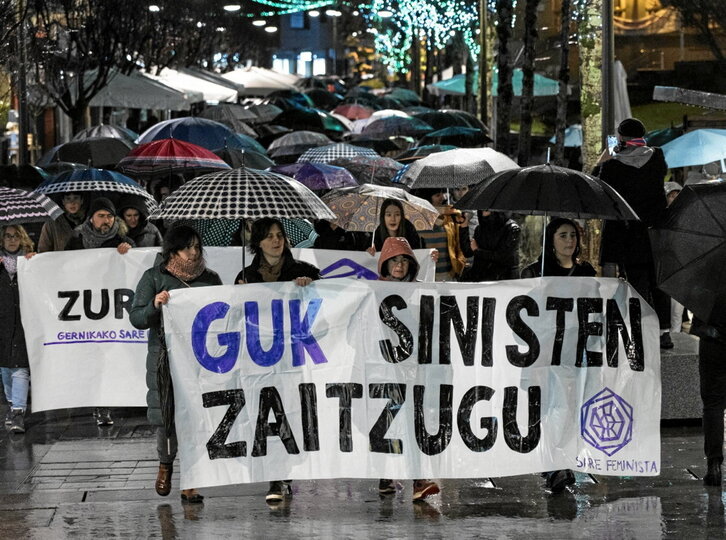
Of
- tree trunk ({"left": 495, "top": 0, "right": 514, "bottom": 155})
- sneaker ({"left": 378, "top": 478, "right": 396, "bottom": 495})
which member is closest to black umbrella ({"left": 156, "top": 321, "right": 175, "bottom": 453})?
sneaker ({"left": 378, "top": 478, "right": 396, "bottom": 495})

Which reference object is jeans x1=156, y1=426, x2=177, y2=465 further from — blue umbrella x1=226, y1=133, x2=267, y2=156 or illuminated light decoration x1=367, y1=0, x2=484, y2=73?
illuminated light decoration x1=367, y1=0, x2=484, y2=73

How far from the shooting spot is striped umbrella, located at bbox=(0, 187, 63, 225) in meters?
10.5

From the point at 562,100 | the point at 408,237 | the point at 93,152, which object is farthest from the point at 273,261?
the point at 562,100

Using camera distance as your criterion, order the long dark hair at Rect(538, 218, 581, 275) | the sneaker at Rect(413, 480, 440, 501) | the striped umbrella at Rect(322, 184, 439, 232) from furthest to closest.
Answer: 1. the striped umbrella at Rect(322, 184, 439, 232)
2. the long dark hair at Rect(538, 218, 581, 275)
3. the sneaker at Rect(413, 480, 440, 501)

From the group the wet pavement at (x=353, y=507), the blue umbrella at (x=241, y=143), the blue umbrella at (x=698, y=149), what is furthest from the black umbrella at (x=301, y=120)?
the wet pavement at (x=353, y=507)

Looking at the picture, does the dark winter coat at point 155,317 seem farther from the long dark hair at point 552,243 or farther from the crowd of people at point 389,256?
the long dark hair at point 552,243

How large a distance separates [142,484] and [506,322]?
2.55m

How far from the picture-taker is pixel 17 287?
11.0 metres

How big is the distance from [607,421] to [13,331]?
4885mm

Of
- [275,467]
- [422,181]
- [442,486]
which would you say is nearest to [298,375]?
[275,467]

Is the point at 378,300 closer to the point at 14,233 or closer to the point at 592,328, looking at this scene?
the point at 592,328

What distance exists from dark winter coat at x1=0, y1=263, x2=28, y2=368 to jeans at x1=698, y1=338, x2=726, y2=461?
5.27m

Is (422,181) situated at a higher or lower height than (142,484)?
higher

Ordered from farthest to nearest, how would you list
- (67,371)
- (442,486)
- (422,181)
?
(422,181) → (67,371) → (442,486)
